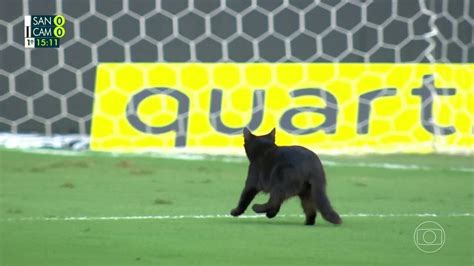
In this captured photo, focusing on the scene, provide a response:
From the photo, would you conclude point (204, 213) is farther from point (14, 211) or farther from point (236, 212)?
point (14, 211)

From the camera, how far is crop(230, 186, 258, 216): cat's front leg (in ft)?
16.0

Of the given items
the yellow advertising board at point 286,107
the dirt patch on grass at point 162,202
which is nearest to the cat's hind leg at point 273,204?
the dirt patch on grass at point 162,202

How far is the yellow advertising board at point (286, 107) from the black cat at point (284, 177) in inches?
124

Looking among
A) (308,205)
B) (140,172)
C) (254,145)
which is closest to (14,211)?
(254,145)

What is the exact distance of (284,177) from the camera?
15.6 ft

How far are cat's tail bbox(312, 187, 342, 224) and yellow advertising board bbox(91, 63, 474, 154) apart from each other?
3244mm

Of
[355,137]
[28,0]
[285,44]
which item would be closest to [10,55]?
[28,0]

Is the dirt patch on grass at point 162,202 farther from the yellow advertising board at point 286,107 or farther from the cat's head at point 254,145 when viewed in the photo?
the yellow advertising board at point 286,107

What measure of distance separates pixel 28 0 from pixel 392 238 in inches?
163

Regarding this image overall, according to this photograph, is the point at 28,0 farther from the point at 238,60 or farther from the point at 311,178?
the point at 311,178

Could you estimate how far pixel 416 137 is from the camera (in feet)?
27.7

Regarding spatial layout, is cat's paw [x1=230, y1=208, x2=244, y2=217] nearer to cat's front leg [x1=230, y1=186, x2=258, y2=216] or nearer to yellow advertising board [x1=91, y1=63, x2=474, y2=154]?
cat's front leg [x1=230, y1=186, x2=258, y2=216]

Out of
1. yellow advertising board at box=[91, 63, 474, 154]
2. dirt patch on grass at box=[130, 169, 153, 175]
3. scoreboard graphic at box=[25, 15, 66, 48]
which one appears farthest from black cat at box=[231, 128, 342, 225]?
scoreboard graphic at box=[25, 15, 66, 48]

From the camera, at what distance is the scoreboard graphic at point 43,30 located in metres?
7.93
